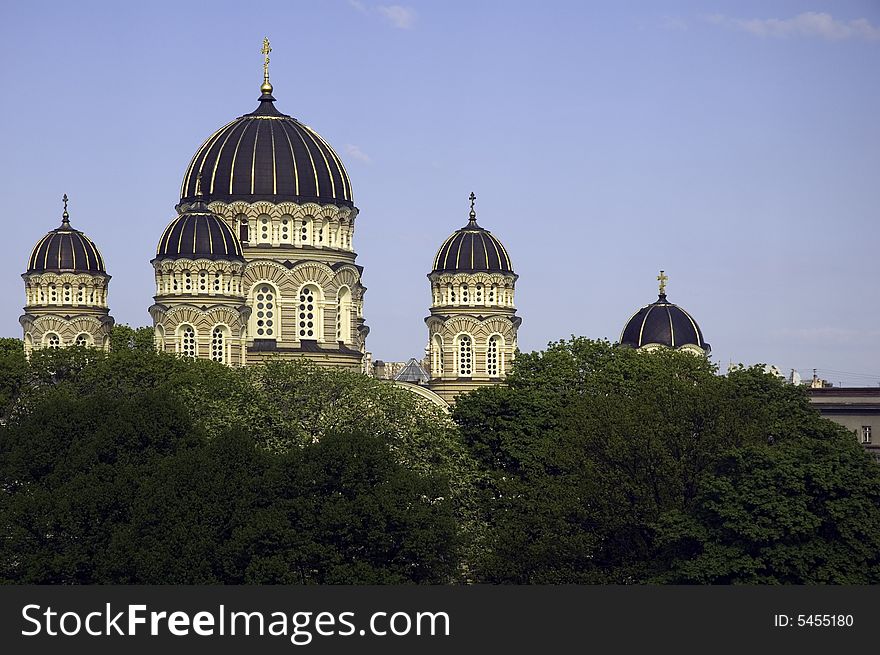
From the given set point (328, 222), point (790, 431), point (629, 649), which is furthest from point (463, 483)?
point (328, 222)

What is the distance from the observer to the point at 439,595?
57781 mm

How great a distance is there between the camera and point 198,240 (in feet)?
409

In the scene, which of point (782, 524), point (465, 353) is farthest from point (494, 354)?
point (782, 524)

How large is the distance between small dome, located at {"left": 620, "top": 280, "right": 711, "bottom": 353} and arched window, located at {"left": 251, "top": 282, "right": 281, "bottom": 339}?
27602 mm

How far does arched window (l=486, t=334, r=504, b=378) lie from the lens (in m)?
145

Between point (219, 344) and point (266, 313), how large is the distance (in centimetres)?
887

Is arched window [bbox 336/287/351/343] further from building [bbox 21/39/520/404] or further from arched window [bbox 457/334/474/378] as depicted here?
arched window [bbox 457/334/474/378]

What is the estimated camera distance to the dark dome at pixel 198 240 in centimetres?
12456

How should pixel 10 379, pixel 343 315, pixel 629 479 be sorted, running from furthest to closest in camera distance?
pixel 343 315 < pixel 10 379 < pixel 629 479

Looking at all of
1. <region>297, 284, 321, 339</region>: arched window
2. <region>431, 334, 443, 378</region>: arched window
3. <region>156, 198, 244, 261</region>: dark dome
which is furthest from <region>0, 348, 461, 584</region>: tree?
<region>431, 334, 443, 378</region>: arched window

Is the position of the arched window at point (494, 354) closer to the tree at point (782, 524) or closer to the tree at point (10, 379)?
the tree at point (10, 379)

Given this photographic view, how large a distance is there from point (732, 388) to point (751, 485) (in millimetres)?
19666

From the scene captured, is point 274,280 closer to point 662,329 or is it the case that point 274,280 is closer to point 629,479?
point 662,329

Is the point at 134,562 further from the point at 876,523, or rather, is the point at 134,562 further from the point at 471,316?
the point at 471,316
